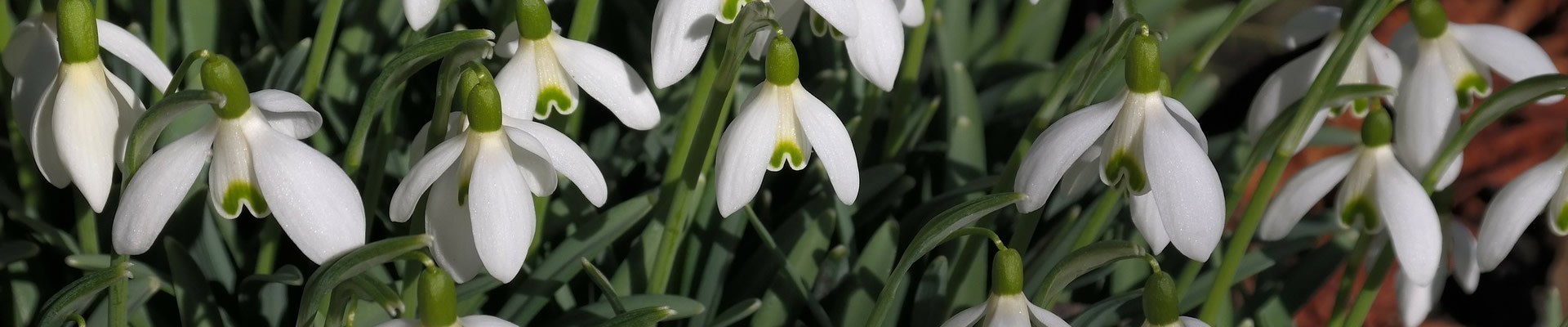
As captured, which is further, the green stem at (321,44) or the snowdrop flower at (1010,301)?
the green stem at (321,44)

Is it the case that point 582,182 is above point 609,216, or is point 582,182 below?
above

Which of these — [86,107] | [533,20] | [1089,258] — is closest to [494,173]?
[533,20]

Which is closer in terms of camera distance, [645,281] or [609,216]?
[609,216]

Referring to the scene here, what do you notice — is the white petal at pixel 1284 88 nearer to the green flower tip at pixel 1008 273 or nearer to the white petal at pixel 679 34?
the green flower tip at pixel 1008 273

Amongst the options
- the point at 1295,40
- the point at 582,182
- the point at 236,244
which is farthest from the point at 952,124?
the point at 236,244

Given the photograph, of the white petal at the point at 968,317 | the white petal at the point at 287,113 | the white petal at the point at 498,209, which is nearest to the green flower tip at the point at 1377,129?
the white petal at the point at 968,317

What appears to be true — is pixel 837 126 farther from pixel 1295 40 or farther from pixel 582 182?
pixel 1295 40

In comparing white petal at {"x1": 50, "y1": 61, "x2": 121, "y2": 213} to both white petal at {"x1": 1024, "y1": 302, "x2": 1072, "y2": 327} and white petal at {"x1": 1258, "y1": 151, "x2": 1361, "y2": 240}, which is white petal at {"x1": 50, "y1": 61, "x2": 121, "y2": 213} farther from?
white petal at {"x1": 1258, "y1": 151, "x2": 1361, "y2": 240}
